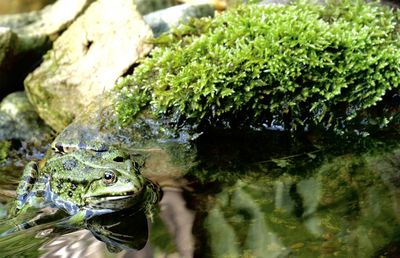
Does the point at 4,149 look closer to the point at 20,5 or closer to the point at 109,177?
the point at 109,177

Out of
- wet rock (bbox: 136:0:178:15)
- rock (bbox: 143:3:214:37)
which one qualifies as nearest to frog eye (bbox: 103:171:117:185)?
rock (bbox: 143:3:214:37)

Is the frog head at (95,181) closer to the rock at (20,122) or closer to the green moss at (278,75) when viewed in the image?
the green moss at (278,75)

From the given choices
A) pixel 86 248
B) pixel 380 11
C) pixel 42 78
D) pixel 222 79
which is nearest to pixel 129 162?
pixel 86 248

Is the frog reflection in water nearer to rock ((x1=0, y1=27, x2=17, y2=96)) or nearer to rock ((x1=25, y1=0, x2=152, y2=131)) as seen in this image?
rock ((x1=25, y1=0, x2=152, y2=131))

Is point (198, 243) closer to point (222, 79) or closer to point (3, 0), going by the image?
point (222, 79)

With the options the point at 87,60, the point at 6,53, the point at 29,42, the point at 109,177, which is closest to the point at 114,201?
the point at 109,177

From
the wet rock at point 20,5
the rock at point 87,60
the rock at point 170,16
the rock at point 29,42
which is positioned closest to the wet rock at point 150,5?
the rock at point 29,42
